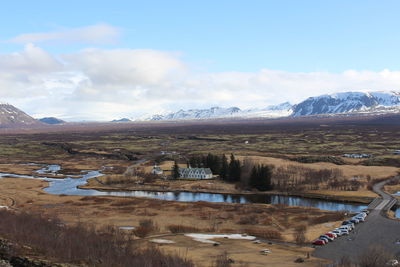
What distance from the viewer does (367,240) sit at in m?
47.6

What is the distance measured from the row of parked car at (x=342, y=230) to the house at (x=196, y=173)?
51836 mm

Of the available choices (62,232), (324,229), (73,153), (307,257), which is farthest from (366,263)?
(73,153)

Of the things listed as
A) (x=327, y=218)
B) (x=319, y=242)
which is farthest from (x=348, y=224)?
(x=319, y=242)

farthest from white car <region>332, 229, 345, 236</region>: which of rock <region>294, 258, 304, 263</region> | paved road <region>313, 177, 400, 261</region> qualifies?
rock <region>294, 258, 304, 263</region>

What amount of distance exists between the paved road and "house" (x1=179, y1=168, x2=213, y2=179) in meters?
51.1

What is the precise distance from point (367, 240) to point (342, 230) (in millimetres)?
3326

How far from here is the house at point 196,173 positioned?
107 m

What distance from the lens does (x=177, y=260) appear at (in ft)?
105

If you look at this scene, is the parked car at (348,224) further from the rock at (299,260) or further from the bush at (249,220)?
the rock at (299,260)

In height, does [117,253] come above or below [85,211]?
above

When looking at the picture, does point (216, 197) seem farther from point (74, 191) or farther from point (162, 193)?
point (74, 191)

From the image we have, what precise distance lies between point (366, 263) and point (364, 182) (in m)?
64.0

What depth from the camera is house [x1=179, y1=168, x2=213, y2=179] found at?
A: 4208 inches

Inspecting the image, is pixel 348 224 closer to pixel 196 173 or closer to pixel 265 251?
pixel 265 251
